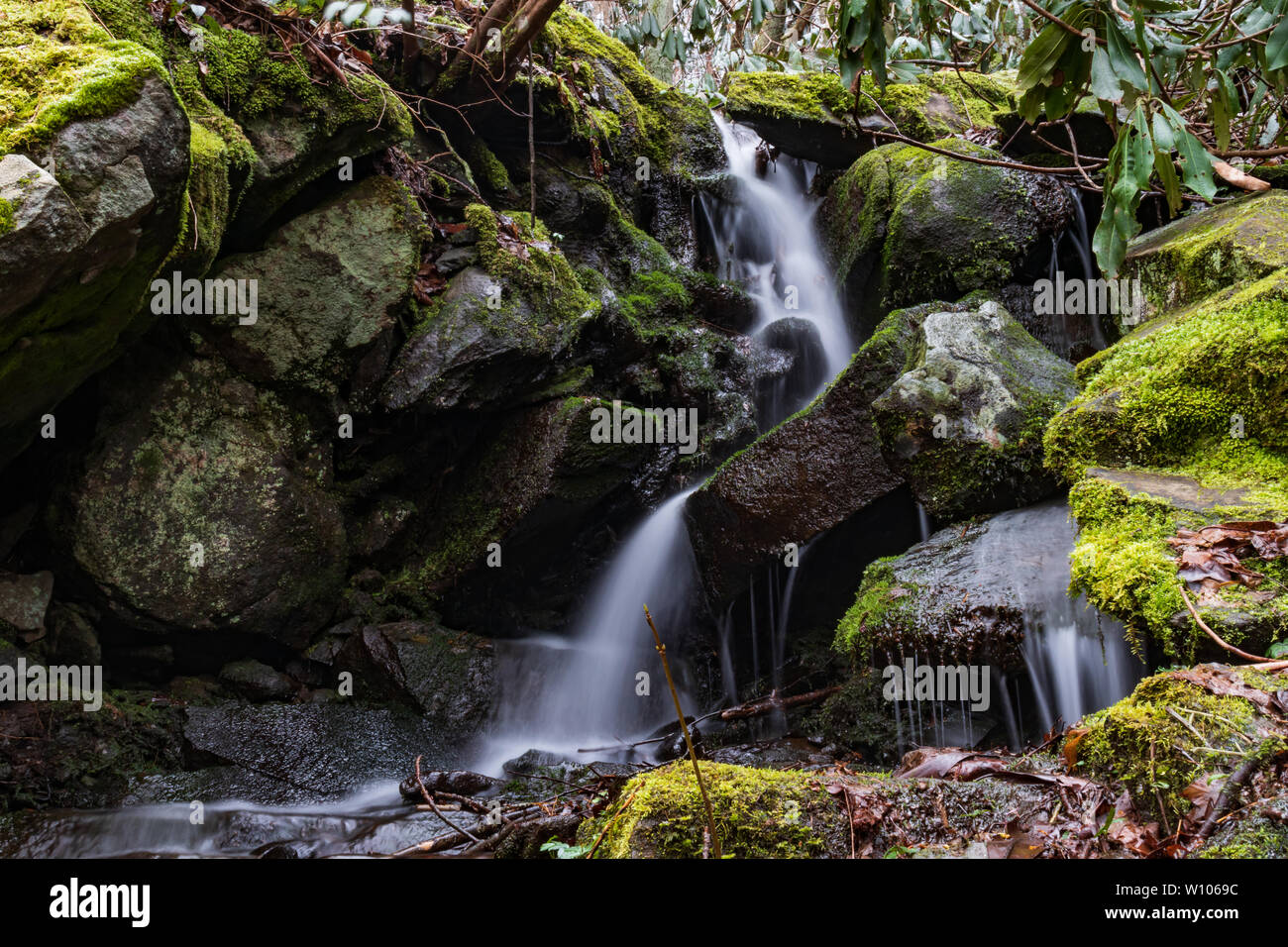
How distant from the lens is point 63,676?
17.5 ft

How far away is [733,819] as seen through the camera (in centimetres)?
197

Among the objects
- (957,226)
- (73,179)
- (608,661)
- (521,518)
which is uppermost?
(957,226)

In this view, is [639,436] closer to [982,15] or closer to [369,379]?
[369,379]

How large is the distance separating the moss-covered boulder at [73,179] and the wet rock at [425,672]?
9.48 feet

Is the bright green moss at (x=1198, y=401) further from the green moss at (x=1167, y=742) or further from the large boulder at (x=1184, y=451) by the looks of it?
the green moss at (x=1167, y=742)

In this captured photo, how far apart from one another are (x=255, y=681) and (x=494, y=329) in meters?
3.29

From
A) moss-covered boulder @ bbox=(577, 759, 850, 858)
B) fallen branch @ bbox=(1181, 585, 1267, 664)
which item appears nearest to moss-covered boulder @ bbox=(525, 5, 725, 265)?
fallen branch @ bbox=(1181, 585, 1267, 664)

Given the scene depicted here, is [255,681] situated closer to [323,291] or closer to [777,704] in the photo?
[323,291]

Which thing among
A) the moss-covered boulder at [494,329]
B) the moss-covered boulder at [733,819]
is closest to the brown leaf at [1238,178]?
the moss-covered boulder at [494,329]

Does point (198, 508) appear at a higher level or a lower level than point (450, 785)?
higher

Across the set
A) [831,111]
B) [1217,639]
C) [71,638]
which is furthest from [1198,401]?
[71,638]

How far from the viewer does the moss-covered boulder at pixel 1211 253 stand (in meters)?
4.88

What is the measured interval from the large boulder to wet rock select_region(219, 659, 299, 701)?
5.48 meters
